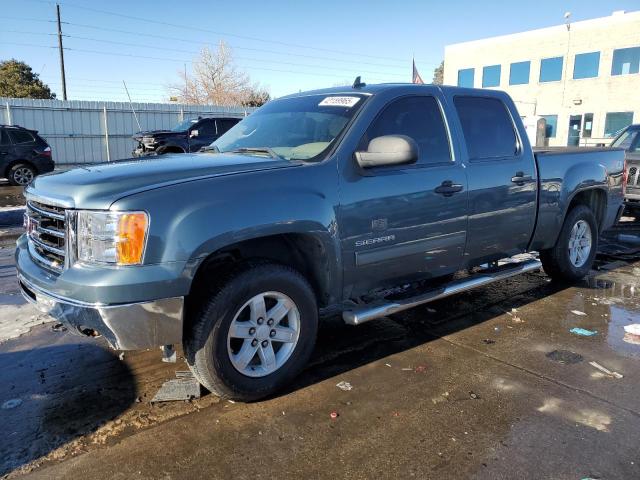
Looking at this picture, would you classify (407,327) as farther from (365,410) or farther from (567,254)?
(567,254)

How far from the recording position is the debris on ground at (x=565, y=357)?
400cm

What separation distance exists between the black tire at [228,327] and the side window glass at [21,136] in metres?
14.8

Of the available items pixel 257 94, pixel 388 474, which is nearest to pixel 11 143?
pixel 388 474

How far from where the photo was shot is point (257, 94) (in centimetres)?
5416

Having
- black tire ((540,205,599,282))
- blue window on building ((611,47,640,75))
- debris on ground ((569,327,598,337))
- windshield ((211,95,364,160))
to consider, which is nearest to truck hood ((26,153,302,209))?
windshield ((211,95,364,160))

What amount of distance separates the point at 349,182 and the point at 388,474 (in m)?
1.80

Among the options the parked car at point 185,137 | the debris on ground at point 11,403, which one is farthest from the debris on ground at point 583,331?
Result: the parked car at point 185,137

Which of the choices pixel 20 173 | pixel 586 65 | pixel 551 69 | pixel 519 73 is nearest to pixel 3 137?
pixel 20 173

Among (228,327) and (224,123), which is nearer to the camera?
(228,327)

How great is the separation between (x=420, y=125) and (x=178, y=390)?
2679mm

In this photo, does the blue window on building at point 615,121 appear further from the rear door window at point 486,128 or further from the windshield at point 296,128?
the windshield at point 296,128

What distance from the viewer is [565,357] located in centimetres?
408

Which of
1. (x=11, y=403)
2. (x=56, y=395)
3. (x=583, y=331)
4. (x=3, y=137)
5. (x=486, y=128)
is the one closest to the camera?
(x=11, y=403)

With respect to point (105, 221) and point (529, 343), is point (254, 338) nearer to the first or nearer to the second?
point (105, 221)
